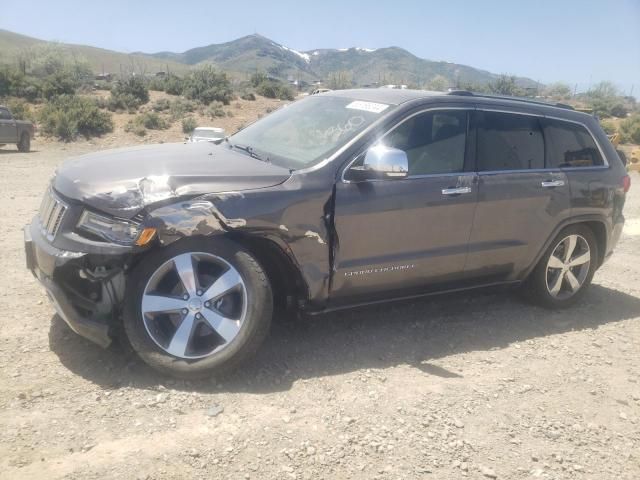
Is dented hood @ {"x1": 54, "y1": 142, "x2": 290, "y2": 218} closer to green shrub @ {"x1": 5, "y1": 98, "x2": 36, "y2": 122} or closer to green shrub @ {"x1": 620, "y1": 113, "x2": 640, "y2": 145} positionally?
green shrub @ {"x1": 5, "y1": 98, "x2": 36, "y2": 122}

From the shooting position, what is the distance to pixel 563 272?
516 centimetres

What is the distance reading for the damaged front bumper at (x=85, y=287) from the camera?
3258 mm

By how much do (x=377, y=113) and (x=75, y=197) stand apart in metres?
2.10

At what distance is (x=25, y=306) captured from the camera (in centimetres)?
438

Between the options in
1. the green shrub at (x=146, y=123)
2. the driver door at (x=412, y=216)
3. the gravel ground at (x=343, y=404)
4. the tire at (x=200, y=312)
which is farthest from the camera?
the green shrub at (x=146, y=123)

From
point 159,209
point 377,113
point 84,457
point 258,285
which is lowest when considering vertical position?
point 84,457

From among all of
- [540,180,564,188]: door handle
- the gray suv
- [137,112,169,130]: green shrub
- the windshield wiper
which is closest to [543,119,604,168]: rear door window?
the gray suv

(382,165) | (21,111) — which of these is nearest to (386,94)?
(382,165)

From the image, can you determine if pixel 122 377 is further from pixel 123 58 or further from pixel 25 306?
pixel 123 58

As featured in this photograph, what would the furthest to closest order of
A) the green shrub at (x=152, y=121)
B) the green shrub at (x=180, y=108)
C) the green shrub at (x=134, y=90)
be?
the green shrub at (x=134, y=90) < the green shrub at (x=180, y=108) < the green shrub at (x=152, y=121)

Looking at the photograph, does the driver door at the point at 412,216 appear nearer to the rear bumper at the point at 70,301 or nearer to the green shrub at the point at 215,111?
the rear bumper at the point at 70,301

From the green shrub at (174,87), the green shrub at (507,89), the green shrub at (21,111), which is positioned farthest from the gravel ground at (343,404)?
the green shrub at (174,87)

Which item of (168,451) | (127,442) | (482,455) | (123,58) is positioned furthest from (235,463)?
(123,58)

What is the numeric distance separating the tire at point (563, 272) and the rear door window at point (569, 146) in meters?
0.58
